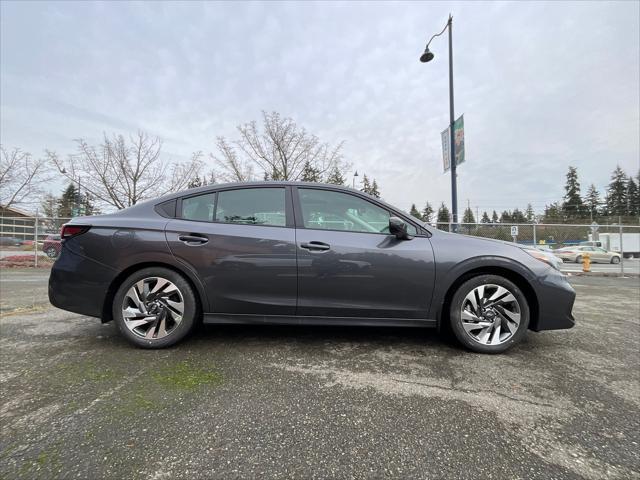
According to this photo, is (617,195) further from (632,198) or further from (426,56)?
(426,56)

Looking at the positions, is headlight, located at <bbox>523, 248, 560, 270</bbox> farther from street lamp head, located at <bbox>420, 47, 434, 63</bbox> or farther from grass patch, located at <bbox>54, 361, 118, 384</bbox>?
street lamp head, located at <bbox>420, 47, 434, 63</bbox>

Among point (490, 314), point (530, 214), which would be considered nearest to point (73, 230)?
point (490, 314)

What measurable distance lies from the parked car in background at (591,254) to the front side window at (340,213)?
538 inches

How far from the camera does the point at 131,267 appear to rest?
8.73 feet

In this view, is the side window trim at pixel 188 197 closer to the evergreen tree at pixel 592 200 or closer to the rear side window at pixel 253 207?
the rear side window at pixel 253 207

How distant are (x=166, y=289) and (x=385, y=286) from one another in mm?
1842

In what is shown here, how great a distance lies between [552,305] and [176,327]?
3.19 m

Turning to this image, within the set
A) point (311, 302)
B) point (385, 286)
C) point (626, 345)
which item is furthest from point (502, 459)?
point (626, 345)

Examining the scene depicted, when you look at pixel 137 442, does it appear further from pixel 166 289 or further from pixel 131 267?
pixel 131 267

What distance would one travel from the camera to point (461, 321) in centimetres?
262

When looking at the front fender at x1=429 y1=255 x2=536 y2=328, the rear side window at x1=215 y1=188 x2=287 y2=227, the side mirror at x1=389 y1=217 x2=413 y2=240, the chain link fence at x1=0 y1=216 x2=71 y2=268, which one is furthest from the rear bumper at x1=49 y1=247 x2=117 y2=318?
the chain link fence at x1=0 y1=216 x2=71 y2=268

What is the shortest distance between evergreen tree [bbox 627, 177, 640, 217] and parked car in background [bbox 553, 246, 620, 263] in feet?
174

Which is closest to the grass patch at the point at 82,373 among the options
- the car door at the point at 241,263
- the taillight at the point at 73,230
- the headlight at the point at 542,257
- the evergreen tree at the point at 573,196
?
the car door at the point at 241,263

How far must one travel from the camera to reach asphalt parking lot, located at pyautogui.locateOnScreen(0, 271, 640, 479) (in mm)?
1362
